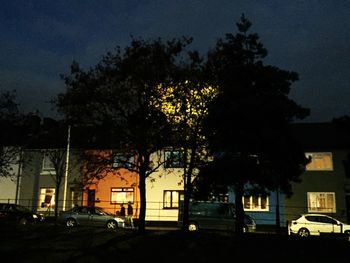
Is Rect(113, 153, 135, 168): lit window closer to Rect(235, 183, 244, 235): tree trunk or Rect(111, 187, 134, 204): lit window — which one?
Rect(235, 183, 244, 235): tree trunk

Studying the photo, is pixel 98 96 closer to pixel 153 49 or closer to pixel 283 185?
pixel 153 49

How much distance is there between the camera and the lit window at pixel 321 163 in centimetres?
3519

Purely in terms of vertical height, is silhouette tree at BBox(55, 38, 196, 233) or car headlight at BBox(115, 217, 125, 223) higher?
silhouette tree at BBox(55, 38, 196, 233)

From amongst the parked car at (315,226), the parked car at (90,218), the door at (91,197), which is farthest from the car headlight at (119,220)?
the parked car at (315,226)

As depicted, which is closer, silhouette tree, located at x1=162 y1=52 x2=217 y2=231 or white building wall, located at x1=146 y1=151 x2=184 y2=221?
silhouette tree, located at x1=162 y1=52 x2=217 y2=231

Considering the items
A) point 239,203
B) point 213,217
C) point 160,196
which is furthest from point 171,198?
point 239,203

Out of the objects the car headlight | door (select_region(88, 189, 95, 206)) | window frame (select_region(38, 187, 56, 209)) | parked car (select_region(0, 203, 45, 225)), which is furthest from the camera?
window frame (select_region(38, 187, 56, 209))

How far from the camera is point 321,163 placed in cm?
3544

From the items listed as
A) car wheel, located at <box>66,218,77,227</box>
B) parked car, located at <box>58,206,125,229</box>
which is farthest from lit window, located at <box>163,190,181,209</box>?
car wheel, located at <box>66,218,77,227</box>

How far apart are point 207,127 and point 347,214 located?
18.8 m

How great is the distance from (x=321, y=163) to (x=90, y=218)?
19.1m

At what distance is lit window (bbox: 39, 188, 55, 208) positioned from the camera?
128ft

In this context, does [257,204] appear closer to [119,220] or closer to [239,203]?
[119,220]

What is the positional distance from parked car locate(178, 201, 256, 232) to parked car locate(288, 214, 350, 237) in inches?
128
